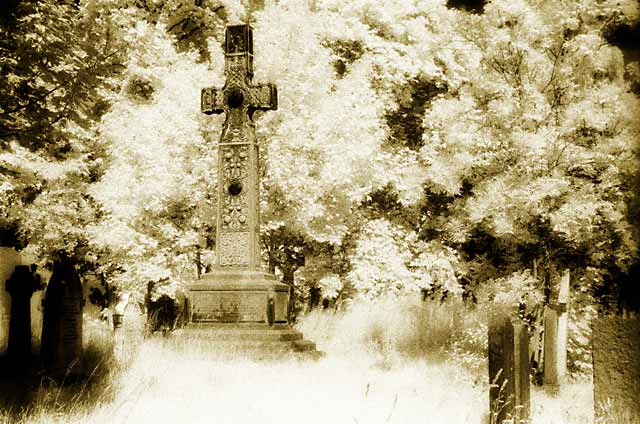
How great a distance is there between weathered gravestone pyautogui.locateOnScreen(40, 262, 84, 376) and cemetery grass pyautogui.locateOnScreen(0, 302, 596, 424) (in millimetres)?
333

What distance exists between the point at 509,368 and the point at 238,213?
7938 mm

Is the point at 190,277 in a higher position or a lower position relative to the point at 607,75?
lower

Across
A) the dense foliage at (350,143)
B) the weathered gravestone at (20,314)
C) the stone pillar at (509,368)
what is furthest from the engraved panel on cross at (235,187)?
the stone pillar at (509,368)

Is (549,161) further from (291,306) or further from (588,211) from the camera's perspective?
(291,306)

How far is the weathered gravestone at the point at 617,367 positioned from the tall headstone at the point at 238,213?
8011 mm

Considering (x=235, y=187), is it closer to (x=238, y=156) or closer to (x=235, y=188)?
(x=235, y=188)

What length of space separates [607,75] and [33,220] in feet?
35.6

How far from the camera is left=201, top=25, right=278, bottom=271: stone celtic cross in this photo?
43.1 feet

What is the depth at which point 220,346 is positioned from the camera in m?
12.0

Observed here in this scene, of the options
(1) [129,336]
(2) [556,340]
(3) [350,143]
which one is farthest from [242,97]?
(2) [556,340]

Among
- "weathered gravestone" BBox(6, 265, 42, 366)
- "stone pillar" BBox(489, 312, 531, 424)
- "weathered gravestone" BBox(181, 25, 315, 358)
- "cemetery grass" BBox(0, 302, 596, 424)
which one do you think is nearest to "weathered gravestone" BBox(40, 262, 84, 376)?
"cemetery grass" BBox(0, 302, 596, 424)

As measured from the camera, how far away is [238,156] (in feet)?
43.7

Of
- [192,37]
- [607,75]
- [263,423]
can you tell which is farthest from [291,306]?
[263,423]

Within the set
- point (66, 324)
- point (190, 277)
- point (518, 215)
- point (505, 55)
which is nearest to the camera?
point (66, 324)
